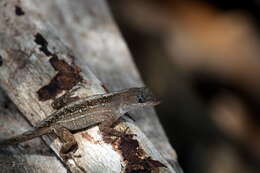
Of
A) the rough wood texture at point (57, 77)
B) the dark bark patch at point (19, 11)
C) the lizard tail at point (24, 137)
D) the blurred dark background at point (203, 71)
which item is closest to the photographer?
the rough wood texture at point (57, 77)

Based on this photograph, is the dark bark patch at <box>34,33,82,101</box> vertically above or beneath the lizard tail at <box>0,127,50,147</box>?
above

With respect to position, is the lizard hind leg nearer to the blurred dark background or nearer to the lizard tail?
the lizard tail

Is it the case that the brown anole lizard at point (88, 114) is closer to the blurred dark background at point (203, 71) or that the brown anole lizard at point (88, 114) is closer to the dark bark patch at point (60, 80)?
the dark bark patch at point (60, 80)

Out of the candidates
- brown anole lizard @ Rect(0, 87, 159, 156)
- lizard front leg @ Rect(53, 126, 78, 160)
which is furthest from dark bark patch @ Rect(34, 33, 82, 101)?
lizard front leg @ Rect(53, 126, 78, 160)

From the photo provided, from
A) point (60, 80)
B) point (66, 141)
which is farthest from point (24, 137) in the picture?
point (60, 80)

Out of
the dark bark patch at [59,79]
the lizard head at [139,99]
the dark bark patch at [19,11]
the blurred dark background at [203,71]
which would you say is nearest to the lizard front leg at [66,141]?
the dark bark patch at [59,79]
